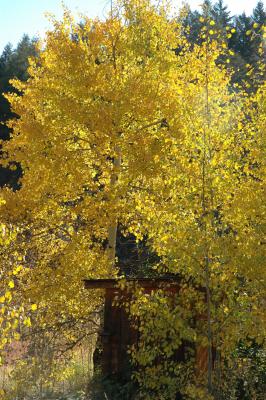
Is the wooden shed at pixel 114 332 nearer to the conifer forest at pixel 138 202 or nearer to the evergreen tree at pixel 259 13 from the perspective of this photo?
the conifer forest at pixel 138 202

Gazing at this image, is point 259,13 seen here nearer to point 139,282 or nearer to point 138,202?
point 139,282

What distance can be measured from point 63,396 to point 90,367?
197 centimetres

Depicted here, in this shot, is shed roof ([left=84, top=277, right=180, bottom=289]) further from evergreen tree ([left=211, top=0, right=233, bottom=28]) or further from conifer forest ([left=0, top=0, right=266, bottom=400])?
evergreen tree ([left=211, top=0, right=233, bottom=28])

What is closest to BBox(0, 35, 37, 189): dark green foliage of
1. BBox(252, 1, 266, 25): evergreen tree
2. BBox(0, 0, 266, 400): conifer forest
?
BBox(0, 0, 266, 400): conifer forest

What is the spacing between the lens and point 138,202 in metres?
7.55

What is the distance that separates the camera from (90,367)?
11.6 m

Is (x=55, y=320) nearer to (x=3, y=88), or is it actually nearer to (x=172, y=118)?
(x=172, y=118)

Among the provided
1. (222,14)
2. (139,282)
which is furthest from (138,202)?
(222,14)

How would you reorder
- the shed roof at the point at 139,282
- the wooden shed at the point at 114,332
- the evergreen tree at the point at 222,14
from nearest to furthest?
the shed roof at the point at 139,282, the wooden shed at the point at 114,332, the evergreen tree at the point at 222,14

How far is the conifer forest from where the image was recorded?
692cm

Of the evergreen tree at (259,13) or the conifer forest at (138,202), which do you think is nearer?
the conifer forest at (138,202)

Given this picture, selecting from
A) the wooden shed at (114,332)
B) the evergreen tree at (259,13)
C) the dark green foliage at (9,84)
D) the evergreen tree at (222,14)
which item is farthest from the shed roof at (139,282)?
the evergreen tree at (259,13)

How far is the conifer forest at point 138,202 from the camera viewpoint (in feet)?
22.7

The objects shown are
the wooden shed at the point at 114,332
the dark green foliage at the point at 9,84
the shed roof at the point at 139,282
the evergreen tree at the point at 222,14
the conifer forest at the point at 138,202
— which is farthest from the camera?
the evergreen tree at the point at 222,14
